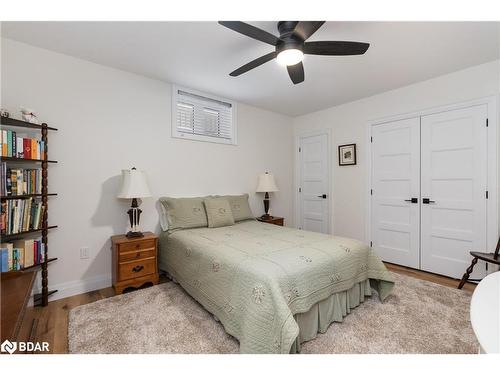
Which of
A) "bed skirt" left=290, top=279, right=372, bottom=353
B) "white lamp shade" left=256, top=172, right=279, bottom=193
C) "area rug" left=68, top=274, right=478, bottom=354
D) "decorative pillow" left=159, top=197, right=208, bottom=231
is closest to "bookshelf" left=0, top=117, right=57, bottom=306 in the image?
"area rug" left=68, top=274, right=478, bottom=354

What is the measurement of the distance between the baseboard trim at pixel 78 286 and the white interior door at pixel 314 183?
3.23 m

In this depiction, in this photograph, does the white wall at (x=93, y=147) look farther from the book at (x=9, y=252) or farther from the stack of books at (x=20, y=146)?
the book at (x=9, y=252)

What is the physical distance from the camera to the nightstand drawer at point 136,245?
2332mm

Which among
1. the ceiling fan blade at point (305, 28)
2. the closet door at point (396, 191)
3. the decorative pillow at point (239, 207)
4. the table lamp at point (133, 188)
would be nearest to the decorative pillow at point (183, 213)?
the table lamp at point (133, 188)

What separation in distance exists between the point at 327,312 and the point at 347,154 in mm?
2637

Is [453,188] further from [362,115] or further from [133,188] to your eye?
[133,188]

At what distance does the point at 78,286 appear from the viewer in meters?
2.42

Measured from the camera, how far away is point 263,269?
1.56 metres

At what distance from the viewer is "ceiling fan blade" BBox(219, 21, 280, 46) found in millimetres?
1469

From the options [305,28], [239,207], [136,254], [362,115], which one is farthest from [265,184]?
[305,28]

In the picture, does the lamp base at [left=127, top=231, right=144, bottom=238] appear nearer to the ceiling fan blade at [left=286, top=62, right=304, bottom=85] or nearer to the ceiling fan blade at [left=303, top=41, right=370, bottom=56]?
the ceiling fan blade at [left=286, top=62, right=304, bottom=85]

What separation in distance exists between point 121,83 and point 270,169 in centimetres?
256

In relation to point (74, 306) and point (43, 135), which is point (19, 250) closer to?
point (74, 306)
